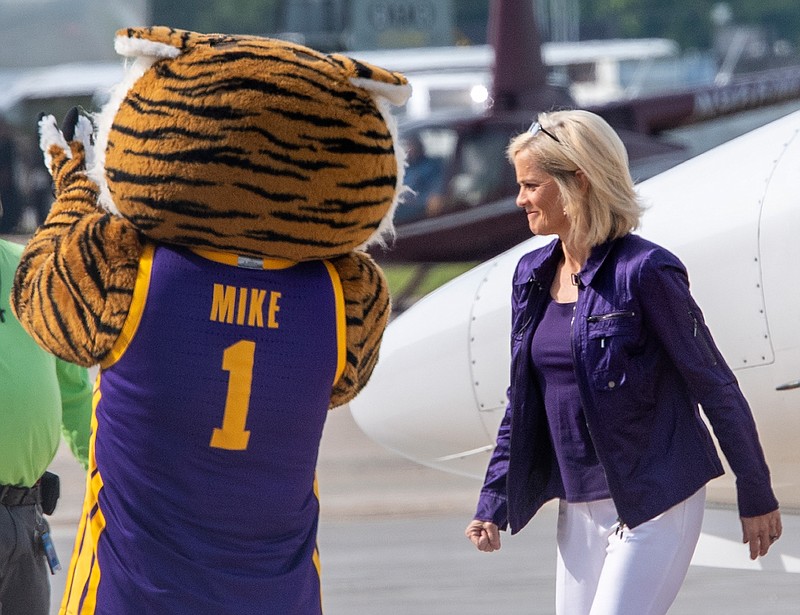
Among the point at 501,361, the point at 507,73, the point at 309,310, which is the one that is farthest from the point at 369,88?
the point at 507,73

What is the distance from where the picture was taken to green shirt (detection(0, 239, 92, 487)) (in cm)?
292

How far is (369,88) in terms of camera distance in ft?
8.23

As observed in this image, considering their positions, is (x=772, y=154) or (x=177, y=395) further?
(x=772, y=154)

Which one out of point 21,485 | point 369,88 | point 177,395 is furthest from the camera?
point 21,485

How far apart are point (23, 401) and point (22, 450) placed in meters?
0.10

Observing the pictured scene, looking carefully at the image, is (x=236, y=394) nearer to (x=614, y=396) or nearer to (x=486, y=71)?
(x=614, y=396)

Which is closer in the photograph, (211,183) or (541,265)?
(211,183)

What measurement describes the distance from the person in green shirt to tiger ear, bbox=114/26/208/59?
69 cm

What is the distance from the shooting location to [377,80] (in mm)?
2514

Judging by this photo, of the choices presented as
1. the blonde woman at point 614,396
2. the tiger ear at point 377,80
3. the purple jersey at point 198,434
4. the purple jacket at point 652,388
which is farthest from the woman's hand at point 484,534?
the tiger ear at point 377,80

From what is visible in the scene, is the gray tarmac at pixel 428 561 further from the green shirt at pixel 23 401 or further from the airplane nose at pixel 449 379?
the green shirt at pixel 23 401

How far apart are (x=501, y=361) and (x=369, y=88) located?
67.3 inches

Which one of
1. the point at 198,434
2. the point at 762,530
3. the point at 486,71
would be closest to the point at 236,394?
the point at 198,434

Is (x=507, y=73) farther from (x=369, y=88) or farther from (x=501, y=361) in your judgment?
(x=369, y=88)
